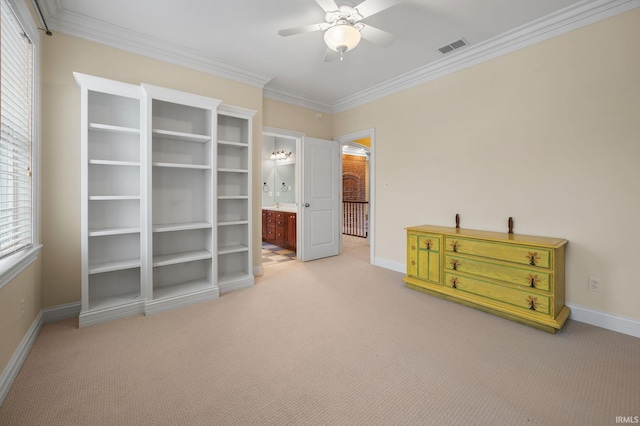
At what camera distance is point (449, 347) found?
2.21 metres

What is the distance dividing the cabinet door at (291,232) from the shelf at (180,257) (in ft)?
7.95

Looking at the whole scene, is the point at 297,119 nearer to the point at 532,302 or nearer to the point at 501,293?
the point at 501,293

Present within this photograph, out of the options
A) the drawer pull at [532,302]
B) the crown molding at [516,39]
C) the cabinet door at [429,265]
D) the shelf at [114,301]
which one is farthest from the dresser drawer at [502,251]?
the shelf at [114,301]

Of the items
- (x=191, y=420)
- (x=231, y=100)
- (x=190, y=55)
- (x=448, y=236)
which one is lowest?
(x=191, y=420)

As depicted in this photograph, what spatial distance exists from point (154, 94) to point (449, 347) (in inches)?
139

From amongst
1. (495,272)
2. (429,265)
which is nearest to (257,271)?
(429,265)

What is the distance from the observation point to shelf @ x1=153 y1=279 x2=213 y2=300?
298 cm

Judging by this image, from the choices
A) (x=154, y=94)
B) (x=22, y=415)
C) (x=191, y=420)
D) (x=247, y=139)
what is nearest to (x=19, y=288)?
(x=22, y=415)

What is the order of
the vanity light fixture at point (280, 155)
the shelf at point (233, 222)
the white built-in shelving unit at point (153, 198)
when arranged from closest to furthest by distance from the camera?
the white built-in shelving unit at point (153, 198) < the shelf at point (233, 222) < the vanity light fixture at point (280, 155)

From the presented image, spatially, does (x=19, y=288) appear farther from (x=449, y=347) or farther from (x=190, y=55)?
(x=449, y=347)

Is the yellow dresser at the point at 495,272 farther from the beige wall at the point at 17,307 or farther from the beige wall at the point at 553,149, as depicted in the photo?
the beige wall at the point at 17,307

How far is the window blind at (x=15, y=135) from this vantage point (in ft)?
5.94

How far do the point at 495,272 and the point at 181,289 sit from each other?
3350 mm

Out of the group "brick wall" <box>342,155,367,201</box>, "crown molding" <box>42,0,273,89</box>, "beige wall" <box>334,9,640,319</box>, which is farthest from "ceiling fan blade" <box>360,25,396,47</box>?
"brick wall" <box>342,155,367,201</box>
